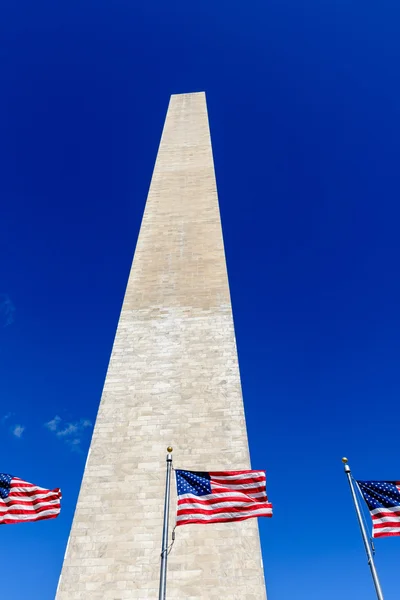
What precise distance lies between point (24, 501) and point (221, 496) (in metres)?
4.42

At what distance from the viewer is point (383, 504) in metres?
8.76

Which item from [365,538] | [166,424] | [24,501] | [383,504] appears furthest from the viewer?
[166,424]

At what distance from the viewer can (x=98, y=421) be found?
48.3 feet

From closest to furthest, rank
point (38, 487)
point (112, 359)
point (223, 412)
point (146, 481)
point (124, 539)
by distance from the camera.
A: 1. point (38, 487)
2. point (124, 539)
3. point (146, 481)
4. point (223, 412)
5. point (112, 359)

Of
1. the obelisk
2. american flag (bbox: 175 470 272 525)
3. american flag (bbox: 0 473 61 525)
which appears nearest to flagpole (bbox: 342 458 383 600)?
american flag (bbox: 175 470 272 525)

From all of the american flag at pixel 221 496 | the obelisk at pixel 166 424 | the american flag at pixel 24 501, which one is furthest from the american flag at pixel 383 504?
the american flag at pixel 24 501

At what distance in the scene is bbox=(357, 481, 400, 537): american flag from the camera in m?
8.52

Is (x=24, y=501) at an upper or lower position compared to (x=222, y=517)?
upper

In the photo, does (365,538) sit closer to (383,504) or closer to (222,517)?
(383,504)

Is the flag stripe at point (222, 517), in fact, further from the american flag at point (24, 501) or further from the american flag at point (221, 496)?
the american flag at point (24, 501)

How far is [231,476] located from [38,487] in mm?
4467

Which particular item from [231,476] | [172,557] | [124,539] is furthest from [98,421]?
[231,476]

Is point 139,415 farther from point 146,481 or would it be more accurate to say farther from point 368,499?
point 368,499

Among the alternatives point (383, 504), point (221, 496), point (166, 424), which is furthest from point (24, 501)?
point (383, 504)
